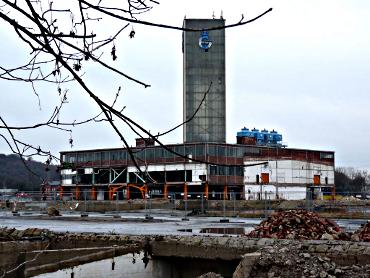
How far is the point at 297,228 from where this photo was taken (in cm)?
1177

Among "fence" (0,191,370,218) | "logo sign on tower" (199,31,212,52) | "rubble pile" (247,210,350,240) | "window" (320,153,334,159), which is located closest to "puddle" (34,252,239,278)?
"rubble pile" (247,210,350,240)

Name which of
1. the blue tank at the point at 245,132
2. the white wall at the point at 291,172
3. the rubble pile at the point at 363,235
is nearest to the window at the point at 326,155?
the white wall at the point at 291,172

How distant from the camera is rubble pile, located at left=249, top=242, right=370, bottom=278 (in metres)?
8.23

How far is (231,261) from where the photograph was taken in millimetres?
10758

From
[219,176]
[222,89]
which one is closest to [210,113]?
[222,89]

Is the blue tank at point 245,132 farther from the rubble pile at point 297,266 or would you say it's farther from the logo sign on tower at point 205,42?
the rubble pile at point 297,266

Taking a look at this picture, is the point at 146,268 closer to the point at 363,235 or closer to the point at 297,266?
the point at 297,266

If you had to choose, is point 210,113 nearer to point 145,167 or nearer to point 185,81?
point 185,81

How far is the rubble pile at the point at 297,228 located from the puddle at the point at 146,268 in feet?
4.22

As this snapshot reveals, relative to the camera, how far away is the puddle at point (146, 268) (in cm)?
1020

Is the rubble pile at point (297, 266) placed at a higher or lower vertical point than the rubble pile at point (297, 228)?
lower

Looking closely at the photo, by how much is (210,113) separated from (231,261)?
7586 cm

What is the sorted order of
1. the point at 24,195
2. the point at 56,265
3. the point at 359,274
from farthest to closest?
the point at 24,195
the point at 56,265
the point at 359,274

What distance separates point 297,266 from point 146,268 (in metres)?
3.63
